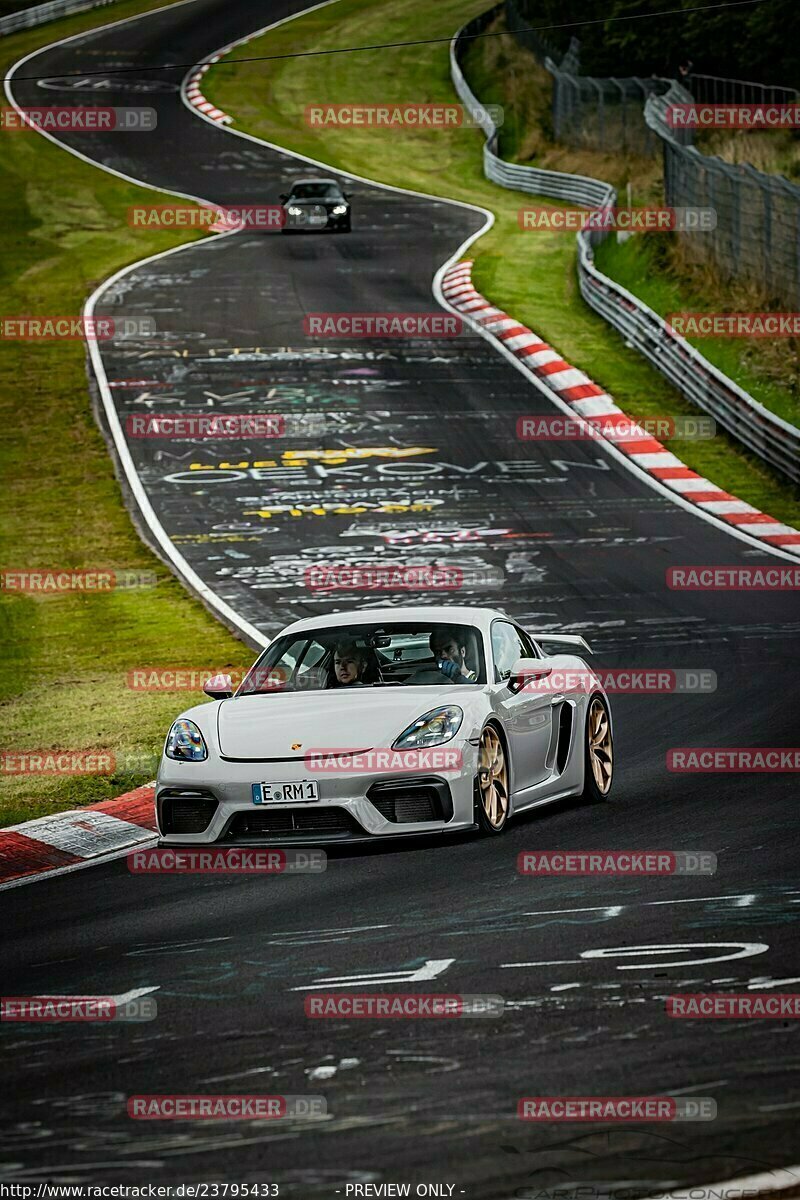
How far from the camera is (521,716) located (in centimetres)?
1080

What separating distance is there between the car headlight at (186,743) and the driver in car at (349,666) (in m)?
0.99

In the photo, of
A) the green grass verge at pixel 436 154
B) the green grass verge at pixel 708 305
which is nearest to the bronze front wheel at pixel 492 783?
the green grass verge at pixel 436 154

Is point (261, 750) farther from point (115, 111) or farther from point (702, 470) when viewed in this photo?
point (115, 111)

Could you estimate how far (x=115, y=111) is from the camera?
66062mm

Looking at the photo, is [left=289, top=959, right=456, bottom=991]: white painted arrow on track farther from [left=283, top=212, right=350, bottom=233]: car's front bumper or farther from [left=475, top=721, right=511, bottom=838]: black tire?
[left=283, top=212, right=350, bottom=233]: car's front bumper

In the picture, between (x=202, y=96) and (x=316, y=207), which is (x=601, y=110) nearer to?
(x=316, y=207)

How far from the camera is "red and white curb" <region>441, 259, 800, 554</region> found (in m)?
23.1

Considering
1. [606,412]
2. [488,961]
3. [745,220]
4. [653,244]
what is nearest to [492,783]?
[488,961]

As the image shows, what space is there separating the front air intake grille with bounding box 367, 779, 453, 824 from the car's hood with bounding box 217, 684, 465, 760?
0.24m

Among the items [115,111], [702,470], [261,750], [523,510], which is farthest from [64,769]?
[115,111]

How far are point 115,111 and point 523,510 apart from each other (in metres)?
46.0

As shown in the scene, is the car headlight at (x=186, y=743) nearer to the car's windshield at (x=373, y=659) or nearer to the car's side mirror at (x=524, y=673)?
the car's windshield at (x=373, y=659)

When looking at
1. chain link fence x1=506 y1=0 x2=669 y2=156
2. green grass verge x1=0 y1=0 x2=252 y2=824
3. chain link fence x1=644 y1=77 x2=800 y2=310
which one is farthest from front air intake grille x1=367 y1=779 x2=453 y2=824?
chain link fence x1=506 y1=0 x2=669 y2=156

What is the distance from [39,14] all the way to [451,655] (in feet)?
240
